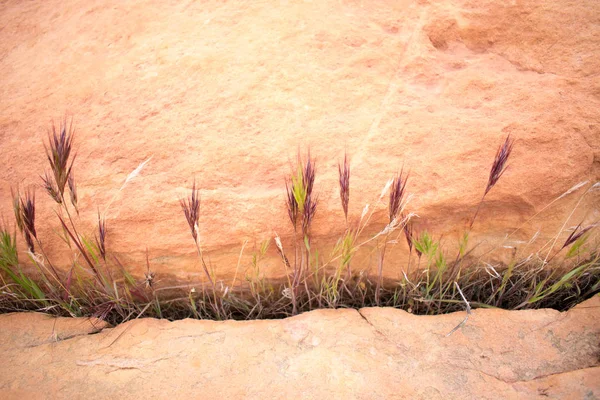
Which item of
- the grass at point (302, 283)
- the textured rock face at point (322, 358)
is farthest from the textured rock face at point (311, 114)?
the textured rock face at point (322, 358)

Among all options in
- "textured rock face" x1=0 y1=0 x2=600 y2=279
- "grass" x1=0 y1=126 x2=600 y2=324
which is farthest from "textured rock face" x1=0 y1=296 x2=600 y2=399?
"textured rock face" x1=0 y1=0 x2=600 y2=279

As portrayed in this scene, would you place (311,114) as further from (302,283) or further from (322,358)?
(322,358)

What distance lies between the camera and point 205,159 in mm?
1838

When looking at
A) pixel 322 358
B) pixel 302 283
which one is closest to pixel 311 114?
pixel 302 283

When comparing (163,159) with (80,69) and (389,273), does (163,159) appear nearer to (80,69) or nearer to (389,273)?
(80,69)

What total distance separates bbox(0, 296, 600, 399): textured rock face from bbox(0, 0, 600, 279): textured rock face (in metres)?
0.29

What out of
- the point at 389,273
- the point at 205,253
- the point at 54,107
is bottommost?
the point at 389,273

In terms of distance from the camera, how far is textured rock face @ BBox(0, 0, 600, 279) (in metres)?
1.77

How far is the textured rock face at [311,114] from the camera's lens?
1771 millimetres

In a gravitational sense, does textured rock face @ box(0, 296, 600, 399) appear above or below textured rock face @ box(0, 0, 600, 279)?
below

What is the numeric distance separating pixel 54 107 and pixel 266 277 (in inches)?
53.4

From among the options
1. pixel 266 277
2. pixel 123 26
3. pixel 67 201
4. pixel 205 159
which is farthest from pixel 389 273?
pixel 123 26

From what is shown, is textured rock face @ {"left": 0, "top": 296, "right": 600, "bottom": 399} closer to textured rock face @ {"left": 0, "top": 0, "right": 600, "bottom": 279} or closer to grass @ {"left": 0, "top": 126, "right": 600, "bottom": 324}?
grass @ {"left": 0, "top": 126, "right": 600, "bottom": 324}

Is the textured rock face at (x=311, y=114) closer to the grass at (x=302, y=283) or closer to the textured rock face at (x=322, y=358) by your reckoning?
the grass at (x=302, y=283)
